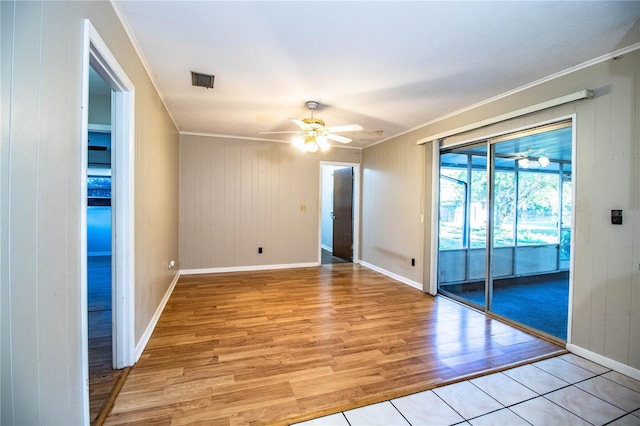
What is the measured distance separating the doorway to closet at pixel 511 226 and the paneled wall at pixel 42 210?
3.69 meters

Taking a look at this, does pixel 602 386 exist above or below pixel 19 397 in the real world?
below

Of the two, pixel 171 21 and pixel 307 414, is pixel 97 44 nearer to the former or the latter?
pixel 171 21

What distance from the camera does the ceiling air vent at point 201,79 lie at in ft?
8.98

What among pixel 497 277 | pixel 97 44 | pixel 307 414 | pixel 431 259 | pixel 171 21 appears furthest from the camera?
pixel 431 259

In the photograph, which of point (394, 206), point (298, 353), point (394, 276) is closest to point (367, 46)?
point (298, 353)

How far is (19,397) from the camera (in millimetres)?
930

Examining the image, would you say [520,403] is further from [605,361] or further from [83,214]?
[83,214]

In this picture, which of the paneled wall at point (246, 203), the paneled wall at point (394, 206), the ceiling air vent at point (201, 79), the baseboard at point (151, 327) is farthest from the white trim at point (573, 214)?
the paneled wall at point (246, 203)

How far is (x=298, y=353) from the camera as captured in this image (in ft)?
7.99

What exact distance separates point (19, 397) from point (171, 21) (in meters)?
2.18

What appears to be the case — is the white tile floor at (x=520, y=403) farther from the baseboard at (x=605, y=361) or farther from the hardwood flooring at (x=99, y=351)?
the hardwood flooring at (x=99, y=351)

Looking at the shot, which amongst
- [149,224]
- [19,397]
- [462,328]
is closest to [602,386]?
[462,328]

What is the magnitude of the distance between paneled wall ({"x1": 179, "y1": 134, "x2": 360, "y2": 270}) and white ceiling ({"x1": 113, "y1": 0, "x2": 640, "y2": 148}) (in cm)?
174

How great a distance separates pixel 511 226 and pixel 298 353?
287 centimetres
